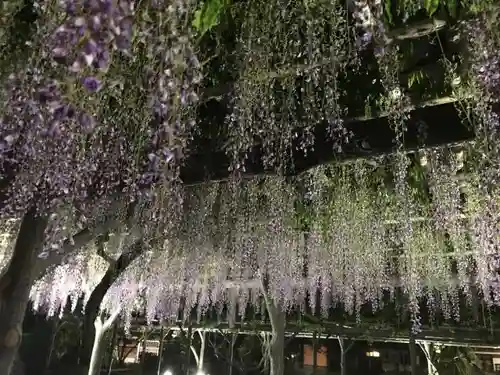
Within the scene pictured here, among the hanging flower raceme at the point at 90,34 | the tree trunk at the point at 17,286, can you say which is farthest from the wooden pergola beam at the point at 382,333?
the hanging flower raceme at the point at 90,34

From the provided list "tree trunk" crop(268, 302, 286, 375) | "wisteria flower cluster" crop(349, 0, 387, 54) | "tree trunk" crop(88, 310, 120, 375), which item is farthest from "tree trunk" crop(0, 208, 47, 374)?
"tree trunk" crop(268, 302, 286, 375)

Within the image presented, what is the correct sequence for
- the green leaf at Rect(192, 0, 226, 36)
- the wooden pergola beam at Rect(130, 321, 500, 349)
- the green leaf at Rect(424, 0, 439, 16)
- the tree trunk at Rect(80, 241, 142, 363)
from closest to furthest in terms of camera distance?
the green leaf at Rect(424, 0, 439, 16), the green leaf at Rect(192, 0, 226, 36), the tree trunk at Rect(80, 241, 142, 363), the wooden pergola beam at Rect(130, 321, 500, 349)

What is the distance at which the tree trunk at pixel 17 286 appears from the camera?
2.91 metres

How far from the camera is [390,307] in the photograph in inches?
381

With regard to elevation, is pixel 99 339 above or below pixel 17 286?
below

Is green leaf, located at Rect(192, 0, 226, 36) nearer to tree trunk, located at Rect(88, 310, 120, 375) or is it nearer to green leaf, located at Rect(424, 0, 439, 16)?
green leaf, located at Rect(424, 0, 439, 16)

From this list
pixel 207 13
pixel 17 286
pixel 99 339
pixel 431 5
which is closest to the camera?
pixel 431 5

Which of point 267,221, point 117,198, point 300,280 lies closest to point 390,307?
point 300,280

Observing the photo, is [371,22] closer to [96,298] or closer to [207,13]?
[207,13]

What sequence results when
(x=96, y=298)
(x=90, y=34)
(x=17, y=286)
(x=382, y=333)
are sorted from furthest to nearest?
(x=382, y=333), (x=96, y=298), (x=17, y=286), (x=90, y=34)

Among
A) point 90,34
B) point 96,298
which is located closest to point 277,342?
point 96,298

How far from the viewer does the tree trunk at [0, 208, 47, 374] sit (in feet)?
9.55

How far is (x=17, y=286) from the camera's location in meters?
3.02

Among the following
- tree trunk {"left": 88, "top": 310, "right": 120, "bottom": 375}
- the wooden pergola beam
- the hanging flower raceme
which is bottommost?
tree trunk {"left": 88, "top": 310, "right": 120, "bottom": 375}
